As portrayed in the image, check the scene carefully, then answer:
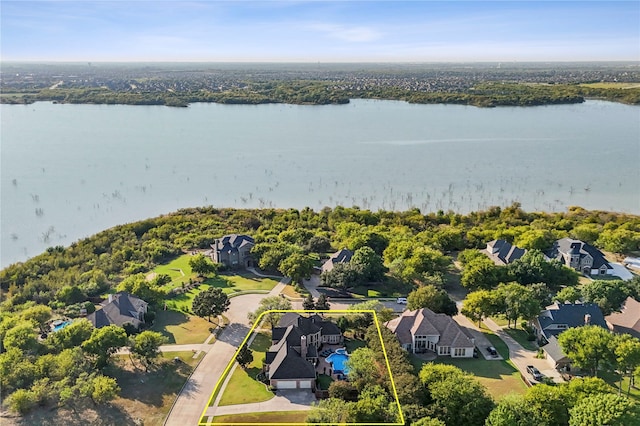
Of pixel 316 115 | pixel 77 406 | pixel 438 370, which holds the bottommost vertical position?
pixel 77 406

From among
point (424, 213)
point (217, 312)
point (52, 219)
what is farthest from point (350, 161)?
point (217, 312)

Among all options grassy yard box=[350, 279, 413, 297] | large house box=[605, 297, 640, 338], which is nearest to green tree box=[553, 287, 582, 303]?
large house box=[605, 297, 640, 338]

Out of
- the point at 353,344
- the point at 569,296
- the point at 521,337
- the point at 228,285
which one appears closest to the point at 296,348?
the point at 353,344

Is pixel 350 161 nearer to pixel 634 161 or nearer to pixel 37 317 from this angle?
pixel 634 161

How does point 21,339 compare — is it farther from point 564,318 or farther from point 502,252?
point 502,252

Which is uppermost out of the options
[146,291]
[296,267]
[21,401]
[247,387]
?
[296,267]

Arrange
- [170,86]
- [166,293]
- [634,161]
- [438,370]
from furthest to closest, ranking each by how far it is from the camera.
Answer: [170,86] → [634,161] → [166,293] → [438,370]
